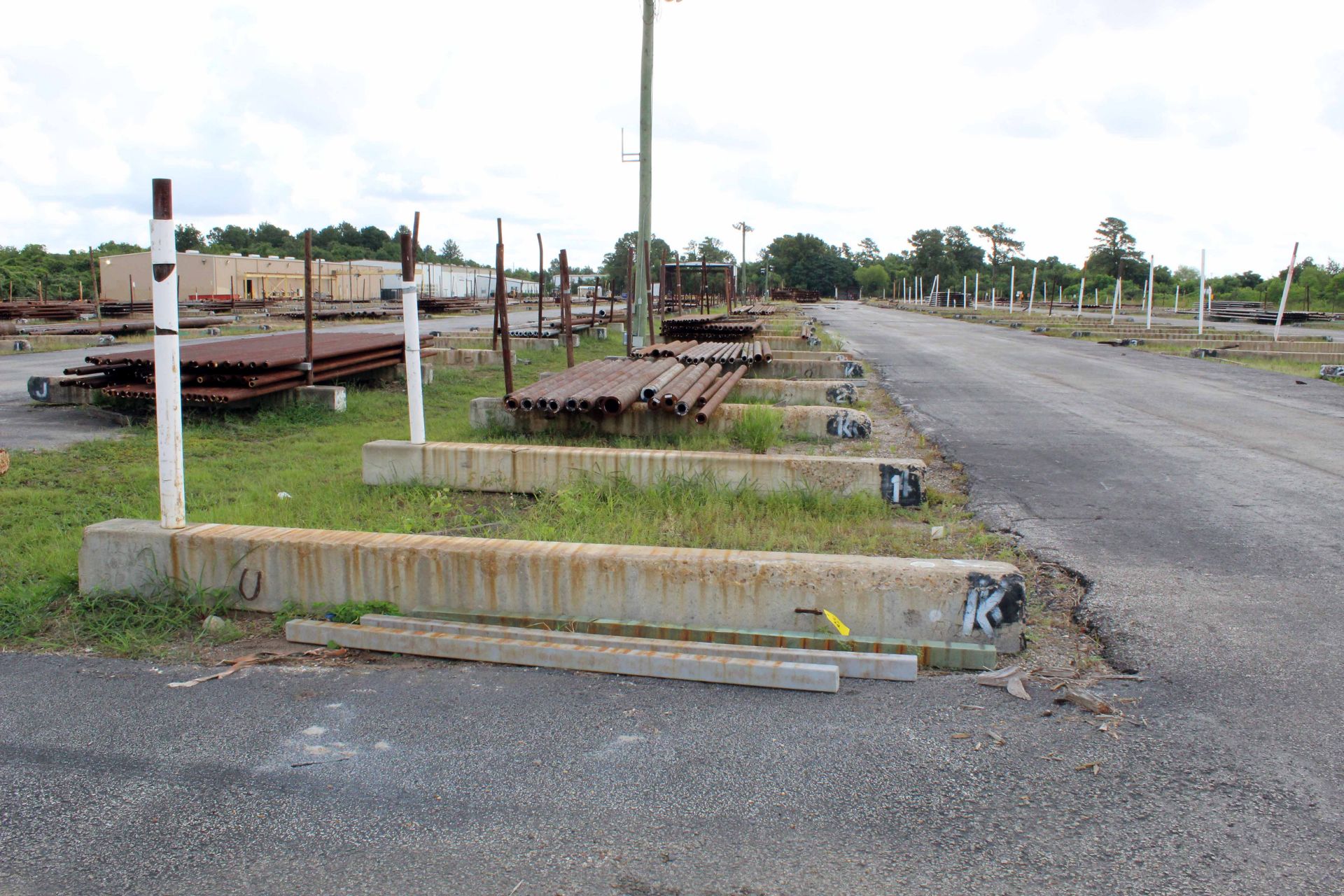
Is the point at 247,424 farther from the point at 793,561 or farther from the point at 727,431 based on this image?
A: the point at 793,561

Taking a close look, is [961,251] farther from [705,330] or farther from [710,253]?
[705,330]

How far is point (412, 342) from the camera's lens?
6.58 meters

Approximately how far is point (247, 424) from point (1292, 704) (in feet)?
31.7

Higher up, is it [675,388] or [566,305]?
[566,305]

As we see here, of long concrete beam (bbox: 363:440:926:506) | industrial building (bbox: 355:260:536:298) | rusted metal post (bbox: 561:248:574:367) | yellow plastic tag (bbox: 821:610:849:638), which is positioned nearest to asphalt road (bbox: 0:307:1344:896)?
yellow plastic tag (bbox: 821:610:849:638)

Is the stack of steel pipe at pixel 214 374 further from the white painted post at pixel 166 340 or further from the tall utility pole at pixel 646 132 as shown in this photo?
the tall utility pole at pixel 646 132

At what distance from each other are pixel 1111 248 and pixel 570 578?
4233 inches

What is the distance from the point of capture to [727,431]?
8953mm

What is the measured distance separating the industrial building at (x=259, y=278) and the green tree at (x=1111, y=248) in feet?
209

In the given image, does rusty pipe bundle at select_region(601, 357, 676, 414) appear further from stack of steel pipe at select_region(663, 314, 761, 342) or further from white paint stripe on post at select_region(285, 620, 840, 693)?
stack of steel pipe at select_region(663, 314, 761, 342)

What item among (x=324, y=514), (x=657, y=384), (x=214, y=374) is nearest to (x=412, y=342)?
(x=324, y=514)

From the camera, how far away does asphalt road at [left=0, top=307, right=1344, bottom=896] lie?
99.0 inches

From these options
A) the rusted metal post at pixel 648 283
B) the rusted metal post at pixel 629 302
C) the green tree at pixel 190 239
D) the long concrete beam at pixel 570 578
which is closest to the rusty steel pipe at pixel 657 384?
the long concrete beam at pixel 570 578

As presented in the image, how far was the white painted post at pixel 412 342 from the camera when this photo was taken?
654 centimetres
